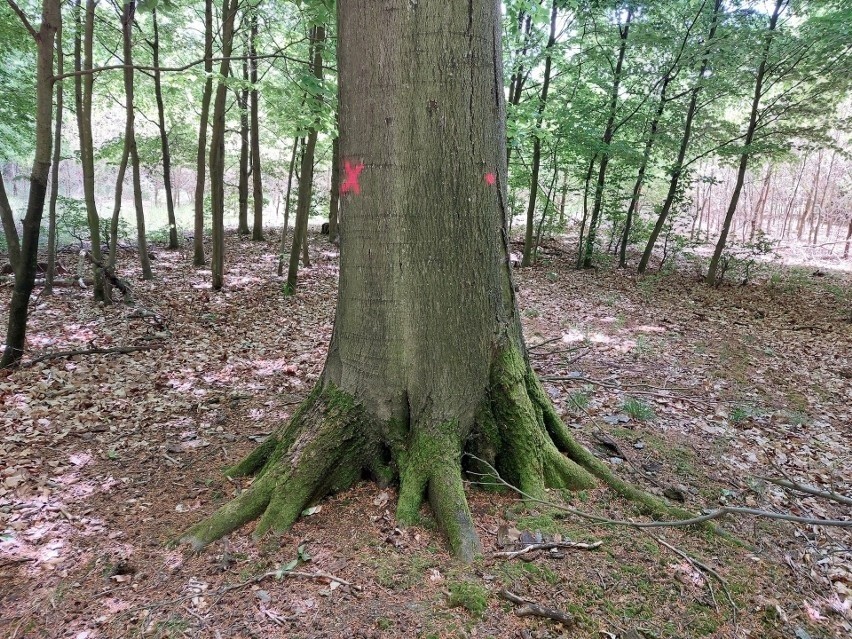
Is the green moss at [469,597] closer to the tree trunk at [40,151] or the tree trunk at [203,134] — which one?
the tree trunk at [40,151]

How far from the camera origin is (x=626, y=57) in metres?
12.8

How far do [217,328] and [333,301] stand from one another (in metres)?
2.62

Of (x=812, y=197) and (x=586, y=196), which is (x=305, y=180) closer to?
(x=586, y=196)

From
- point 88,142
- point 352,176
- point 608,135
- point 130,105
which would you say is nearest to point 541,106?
point 608,135

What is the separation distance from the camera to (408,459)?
101 inches

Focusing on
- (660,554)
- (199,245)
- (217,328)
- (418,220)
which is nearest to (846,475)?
(660,554)

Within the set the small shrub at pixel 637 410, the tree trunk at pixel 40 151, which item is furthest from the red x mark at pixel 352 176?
the tree trunk at pixel 40 151

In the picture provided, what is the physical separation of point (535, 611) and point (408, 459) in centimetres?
98

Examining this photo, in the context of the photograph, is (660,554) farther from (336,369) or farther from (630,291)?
(630,291)

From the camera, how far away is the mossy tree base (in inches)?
96.3

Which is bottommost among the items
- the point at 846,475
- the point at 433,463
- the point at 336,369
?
the point at 846,475

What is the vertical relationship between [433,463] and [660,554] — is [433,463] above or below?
above

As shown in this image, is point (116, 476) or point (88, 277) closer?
point (116, 476)

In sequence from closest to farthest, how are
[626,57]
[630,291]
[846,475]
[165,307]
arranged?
[846,475] → [165,307] → [630,291] → [626,57]
